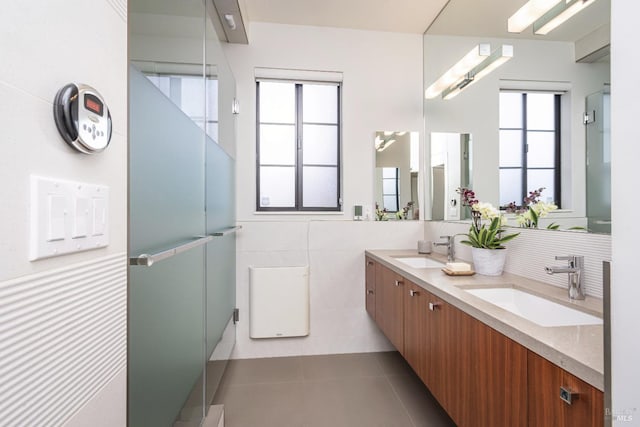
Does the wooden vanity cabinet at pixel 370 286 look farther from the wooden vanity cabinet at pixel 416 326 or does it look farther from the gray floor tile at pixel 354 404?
the wooden vanity cabinet at pixel 416 326

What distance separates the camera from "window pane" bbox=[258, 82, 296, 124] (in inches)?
111

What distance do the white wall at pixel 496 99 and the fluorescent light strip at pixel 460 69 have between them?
0.21 ft

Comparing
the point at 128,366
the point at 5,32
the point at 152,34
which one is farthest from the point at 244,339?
the point at 5,32

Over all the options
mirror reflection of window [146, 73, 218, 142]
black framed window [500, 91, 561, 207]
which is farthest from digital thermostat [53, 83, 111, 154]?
black framed window [500, 91, 561, 207]

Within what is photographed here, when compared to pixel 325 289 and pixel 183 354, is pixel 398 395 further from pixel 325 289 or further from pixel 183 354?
pixel 183 354

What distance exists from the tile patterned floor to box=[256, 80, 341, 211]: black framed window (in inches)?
51.1

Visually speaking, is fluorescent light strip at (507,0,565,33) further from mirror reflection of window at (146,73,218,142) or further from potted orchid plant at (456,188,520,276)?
mirror reflection of window at (146,73,218,142)

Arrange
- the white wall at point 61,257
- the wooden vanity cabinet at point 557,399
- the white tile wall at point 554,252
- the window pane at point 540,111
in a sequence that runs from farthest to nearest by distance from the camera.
Result: the window pane at point 540,111 → the white tile wall at point 554,252 → the wooden vanity cabinet at point 557,399 → the white wall at point 61,257

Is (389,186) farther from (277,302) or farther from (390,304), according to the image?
(277,302)

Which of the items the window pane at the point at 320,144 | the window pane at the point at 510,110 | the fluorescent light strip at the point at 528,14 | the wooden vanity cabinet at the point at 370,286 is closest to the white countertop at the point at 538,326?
the wooden vanity cabinet at the point at 370,286

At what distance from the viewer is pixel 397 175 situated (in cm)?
288

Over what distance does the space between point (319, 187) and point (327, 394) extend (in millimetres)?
1648

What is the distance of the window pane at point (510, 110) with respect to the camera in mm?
1779

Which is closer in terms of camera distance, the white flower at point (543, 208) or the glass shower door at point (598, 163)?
the glass shower door at point (598, 163)
